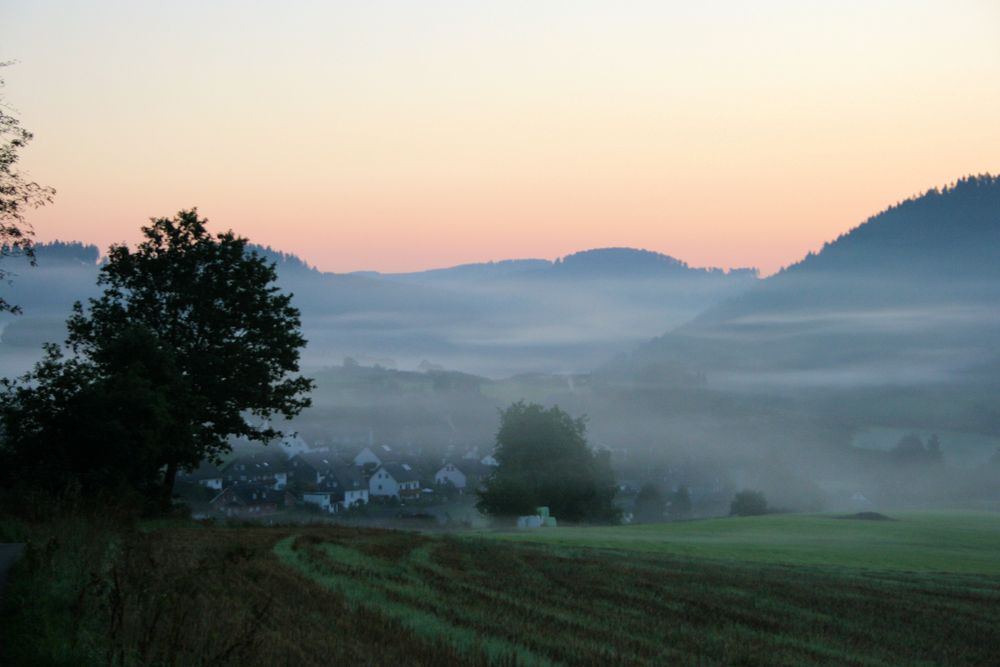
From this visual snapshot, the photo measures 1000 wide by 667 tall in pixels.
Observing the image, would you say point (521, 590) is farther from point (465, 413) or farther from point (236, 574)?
point (465, 413)

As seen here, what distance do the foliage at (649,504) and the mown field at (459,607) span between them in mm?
73080

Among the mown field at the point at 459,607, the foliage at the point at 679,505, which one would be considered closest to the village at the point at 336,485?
the foliage at the point at 679,505

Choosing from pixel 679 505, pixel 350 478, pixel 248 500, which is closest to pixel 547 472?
pixel 248 500

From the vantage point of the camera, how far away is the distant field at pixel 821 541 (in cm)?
3147

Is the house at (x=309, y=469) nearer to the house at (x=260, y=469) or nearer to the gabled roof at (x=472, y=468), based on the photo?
the house at (x=260, y=469)

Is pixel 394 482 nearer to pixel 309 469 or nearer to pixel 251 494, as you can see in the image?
pixel 309 469

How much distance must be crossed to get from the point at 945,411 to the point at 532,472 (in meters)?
126

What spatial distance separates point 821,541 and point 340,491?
179ft

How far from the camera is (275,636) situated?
9719 mm

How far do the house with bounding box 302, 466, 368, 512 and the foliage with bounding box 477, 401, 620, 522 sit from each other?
1351 centimetres

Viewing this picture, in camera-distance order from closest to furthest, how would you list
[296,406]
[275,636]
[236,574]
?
[275,636] → [236,574] → [296,406]

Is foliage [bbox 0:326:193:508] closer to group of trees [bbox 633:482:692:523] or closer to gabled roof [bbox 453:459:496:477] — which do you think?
group of trees [bbox 633:482:692:523]

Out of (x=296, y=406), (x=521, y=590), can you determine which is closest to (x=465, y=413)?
(x=296, y=406)

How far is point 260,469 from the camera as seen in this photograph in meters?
94.4
